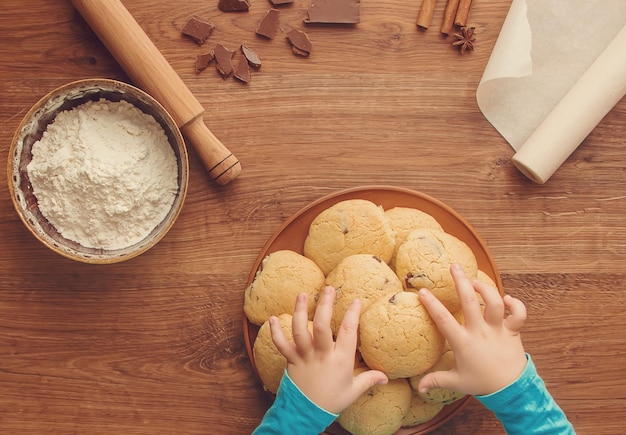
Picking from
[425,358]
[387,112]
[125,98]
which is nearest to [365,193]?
[387,112]

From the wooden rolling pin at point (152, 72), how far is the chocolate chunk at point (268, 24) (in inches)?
6.1

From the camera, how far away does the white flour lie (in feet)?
2.78

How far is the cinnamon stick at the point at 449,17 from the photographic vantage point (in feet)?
3.16

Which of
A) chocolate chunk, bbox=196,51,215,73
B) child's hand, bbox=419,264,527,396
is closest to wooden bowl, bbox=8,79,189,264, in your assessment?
chocolate chunk, bbox=196,51,215,73

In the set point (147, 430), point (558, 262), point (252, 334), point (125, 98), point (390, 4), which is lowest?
point (147, 430)

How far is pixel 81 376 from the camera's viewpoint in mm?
961

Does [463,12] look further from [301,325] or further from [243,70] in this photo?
[301,325]

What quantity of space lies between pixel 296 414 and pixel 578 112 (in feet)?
2.03

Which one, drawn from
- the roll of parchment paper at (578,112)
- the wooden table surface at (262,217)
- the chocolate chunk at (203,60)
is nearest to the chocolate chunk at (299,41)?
the wooden table surface at (262,217)

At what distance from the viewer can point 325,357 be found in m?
0.75

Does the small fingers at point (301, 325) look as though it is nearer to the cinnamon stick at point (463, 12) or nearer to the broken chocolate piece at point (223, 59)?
the broken chocolate piece at point (223, 59)

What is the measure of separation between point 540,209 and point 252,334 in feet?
1.67

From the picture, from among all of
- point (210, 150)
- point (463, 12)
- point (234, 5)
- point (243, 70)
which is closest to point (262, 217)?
point (210, 150)

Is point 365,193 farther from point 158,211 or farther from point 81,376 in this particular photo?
point 81,376
